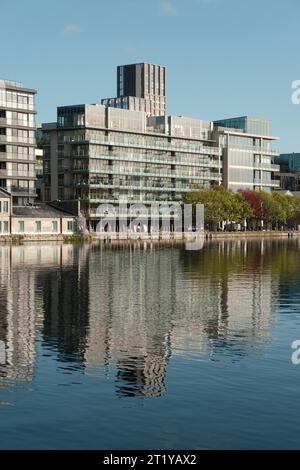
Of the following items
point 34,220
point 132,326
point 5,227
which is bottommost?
point 132,326

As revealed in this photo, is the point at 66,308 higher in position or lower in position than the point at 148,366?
higher

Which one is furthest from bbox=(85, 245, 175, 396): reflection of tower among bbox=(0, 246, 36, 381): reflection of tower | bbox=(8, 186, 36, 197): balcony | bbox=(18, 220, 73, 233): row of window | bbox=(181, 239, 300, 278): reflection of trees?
bbox=(8, 186, 36, 197): balcony

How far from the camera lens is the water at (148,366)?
2395 cm

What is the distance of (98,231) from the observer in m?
172

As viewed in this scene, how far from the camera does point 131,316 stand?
46.0 metres

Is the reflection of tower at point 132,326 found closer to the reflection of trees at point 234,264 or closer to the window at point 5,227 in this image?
the reflection of trees at point 234,264

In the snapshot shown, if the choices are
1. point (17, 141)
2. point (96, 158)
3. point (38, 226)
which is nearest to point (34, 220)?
point (38, 226)

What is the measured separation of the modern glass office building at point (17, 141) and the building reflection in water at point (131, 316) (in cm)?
7301

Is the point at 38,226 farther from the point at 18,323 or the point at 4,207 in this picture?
the point at 18,323

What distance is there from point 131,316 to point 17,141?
Answer: 376ft

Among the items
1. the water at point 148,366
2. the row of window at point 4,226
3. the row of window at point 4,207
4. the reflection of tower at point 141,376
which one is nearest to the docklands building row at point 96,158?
the row of window at point 4,226

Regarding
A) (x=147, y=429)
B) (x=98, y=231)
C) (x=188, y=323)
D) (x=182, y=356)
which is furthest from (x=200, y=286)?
(x=98, y=231)

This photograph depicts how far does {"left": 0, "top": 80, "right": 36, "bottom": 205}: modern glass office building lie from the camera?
15325 cm
